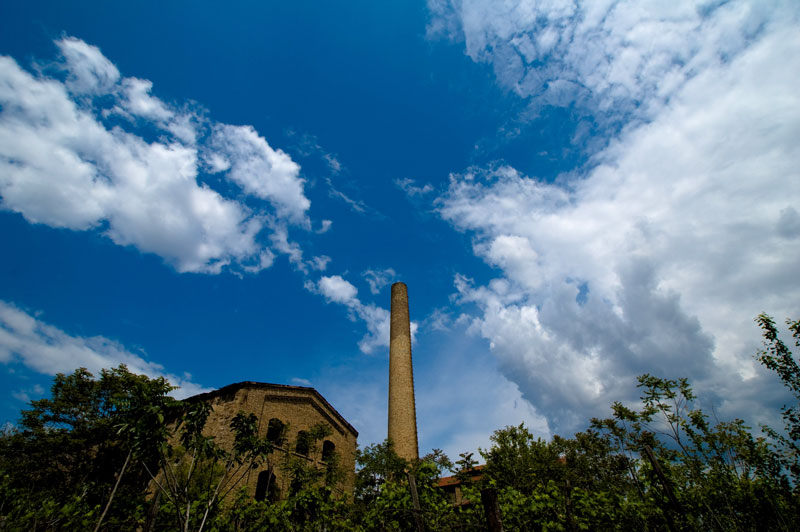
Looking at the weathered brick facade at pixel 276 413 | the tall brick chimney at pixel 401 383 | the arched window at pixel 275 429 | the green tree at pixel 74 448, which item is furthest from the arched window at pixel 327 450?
the green tree at pixel 74 448

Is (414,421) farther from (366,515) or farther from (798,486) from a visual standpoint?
(798,486)

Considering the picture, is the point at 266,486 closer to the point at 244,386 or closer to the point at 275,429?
the point at 275,429

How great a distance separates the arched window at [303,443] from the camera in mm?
17103

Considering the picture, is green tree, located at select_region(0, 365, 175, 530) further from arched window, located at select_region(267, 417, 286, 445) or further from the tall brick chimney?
the tall brick chimney

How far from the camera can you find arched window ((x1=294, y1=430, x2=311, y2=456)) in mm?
17103

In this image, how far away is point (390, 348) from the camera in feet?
75.4

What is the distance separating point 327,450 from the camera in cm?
1934

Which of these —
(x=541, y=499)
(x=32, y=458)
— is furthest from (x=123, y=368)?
(x=541, y=499)

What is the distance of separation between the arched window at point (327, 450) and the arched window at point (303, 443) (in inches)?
56.6

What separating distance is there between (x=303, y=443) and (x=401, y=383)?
6.41 metres

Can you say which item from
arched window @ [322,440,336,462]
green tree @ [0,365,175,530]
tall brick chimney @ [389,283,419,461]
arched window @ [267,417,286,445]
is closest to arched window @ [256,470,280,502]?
arched window @ [267,417,286,445]

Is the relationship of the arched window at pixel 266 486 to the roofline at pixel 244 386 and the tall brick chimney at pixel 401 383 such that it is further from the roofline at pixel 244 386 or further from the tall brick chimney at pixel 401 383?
the tall brick chimney at pixel 401 383

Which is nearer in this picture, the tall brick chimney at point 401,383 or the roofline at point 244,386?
the roofline at point 244,386

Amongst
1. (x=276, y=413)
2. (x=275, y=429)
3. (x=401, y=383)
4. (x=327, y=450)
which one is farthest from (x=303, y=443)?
(x=401, y=383)
